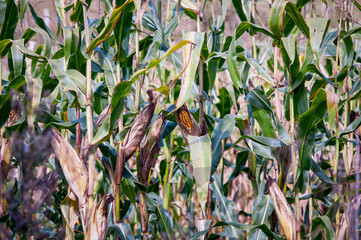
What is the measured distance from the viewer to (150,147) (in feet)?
4.72

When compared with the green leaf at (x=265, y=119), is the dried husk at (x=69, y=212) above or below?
below

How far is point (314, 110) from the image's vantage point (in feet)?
4.47

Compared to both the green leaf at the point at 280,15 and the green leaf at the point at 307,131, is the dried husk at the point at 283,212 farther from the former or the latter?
the green leaf at the point at 280,15

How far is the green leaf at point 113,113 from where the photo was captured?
4.06ft

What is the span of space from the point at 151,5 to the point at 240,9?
1.62ft

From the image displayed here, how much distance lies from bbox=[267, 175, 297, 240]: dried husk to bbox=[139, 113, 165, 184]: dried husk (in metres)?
0.49

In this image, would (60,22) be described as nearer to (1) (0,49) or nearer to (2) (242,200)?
(1) (0,49)

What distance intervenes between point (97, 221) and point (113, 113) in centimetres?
40

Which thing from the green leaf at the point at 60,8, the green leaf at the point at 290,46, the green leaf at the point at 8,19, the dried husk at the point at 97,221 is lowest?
the dried husk at the point at 97,221

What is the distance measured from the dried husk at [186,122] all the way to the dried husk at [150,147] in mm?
100

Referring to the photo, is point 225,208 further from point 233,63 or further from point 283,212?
point 233,63

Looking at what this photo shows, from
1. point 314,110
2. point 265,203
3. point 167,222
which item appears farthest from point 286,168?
point 167,222

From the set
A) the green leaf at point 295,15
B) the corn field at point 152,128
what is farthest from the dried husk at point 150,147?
the green leaf at point 295,15

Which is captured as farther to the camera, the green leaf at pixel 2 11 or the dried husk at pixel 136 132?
the green leaf at pixel 2 11
